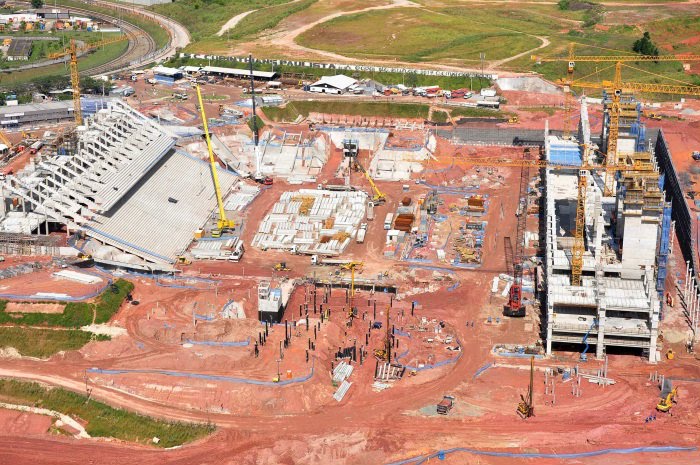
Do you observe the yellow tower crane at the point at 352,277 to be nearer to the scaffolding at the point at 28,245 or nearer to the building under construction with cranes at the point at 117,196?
the building under construction with cranes at the point at 117,196

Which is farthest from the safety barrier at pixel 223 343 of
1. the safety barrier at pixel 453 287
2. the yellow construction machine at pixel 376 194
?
the yellow construction machine at pixel 376 194

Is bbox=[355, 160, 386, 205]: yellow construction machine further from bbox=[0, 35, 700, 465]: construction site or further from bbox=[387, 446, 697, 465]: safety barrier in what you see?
bbox=[387, 446, 697, 465]: safety barrier

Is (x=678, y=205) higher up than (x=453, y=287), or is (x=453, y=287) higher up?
(x=678, y=205)

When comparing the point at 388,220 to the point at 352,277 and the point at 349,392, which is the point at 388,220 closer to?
the point at 352,277

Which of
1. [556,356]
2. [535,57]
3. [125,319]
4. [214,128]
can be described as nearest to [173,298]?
[125,319]

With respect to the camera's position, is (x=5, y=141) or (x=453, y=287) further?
(x=5, y=141)

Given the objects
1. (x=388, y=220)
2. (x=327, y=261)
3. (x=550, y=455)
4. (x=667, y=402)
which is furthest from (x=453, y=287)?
(x=550, y=455)
